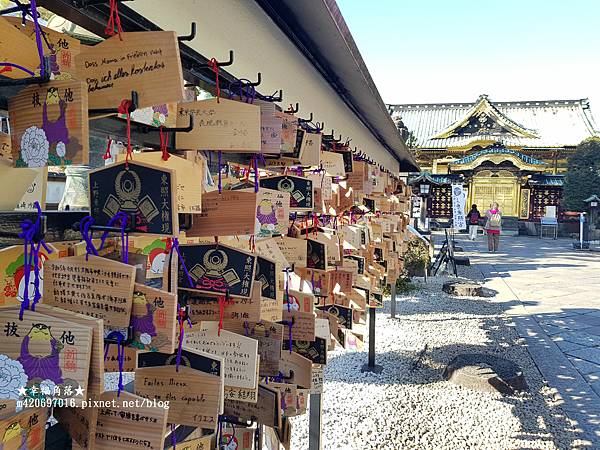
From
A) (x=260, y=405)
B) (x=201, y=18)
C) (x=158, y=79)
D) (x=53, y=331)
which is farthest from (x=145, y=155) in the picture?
(x=260, y=405)

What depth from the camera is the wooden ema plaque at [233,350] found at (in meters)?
1.42

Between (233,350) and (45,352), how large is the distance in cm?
64

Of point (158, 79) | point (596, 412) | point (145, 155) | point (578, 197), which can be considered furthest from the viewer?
point (578, 197)

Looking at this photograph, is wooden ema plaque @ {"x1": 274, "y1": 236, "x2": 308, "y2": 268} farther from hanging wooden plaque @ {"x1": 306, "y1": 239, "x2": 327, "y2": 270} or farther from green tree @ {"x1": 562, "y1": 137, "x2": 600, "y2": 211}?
green tree @ {"x1": 562, "y1": 137, "x2": 600, "y2": 211}

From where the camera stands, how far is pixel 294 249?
7.14 feet

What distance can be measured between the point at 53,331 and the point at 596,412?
4697 millimetres

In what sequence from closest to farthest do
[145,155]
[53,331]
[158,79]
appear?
[53,331] → [158,79] → [145,155]

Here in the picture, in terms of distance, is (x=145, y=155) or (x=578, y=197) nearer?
(x=145, y=155)

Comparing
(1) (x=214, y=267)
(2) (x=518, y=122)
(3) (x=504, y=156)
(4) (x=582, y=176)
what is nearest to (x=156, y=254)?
(1) (x=214, y=267)

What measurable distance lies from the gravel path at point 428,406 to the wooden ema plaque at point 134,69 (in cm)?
323

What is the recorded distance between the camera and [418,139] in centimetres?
3031

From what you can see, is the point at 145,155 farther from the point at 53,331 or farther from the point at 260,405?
the point at 260,405

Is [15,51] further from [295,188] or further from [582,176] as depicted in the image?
[582,176]

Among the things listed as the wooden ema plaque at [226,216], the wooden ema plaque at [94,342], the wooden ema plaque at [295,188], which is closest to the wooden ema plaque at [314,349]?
the wooden ema plaque at [295,188]
